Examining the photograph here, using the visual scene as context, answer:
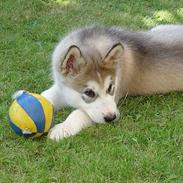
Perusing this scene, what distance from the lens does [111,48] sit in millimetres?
4746

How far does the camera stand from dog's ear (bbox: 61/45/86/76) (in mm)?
4602

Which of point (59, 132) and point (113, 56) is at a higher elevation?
point (113, 56)

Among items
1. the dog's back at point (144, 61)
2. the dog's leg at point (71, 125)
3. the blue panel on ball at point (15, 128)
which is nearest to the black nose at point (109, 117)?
the dog's leg at point (71, 125)

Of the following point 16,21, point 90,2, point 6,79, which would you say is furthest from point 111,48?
point 90,2

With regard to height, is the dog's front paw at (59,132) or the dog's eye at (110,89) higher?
the dog's eye at (110,89)

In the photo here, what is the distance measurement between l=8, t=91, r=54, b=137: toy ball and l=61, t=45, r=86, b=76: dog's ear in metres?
0.53

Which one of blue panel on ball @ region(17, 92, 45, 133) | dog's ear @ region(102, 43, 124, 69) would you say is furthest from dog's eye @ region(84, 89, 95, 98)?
blue panel on ball @ region(17, 92, 45, 133)

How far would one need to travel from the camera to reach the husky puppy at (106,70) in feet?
15.3

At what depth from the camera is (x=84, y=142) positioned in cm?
436

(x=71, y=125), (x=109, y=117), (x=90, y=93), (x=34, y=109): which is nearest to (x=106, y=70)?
(x=90, y=93)

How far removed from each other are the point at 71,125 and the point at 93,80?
1.46ft

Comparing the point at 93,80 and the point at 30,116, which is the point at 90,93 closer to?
the point at 93,80

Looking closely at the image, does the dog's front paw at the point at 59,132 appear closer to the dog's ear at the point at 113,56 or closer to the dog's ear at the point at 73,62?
the dog's ear at the point at 73,62

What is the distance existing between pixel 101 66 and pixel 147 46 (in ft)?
2.69
